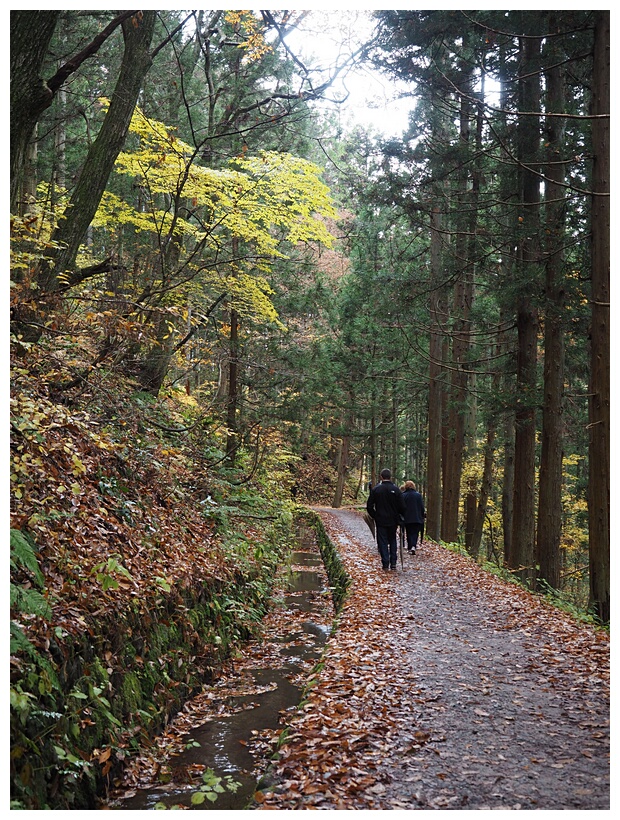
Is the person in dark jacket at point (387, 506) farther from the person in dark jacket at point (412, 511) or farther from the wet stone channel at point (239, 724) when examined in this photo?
the person in dark jacket at point (412, 511)

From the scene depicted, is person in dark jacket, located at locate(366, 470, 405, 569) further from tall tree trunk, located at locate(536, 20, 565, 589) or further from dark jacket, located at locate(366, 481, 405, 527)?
tall tree trunk, located at locate(536, 20, 565, 589)

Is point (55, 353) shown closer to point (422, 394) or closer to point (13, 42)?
point (13, 42)

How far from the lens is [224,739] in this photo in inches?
258

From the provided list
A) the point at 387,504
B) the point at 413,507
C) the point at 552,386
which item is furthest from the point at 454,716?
the point at 413,507

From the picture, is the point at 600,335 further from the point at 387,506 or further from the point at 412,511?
the point at 412,511

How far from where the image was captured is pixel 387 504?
12.5 m

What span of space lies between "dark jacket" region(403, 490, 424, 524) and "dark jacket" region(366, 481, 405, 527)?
2.58m

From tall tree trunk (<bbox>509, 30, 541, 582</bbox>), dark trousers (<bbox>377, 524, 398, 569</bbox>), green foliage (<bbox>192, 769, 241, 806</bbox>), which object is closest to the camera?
green foliage (<bbox>192, 769, 241, 806</bbox>)

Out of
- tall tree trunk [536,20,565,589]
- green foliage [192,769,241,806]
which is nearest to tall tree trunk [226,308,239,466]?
tall tree trunk [536,20,565,589]

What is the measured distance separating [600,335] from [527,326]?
432 centimetres

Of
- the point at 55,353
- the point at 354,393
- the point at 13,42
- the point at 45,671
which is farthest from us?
the point at 354,393

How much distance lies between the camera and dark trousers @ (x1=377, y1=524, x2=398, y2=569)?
12.8 meters
